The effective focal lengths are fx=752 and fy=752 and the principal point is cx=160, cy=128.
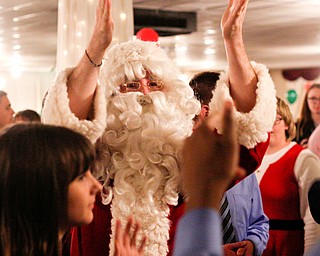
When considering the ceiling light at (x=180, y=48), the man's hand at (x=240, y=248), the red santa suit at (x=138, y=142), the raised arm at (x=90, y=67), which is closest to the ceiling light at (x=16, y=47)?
the ceiling light at (x=180, y=48)

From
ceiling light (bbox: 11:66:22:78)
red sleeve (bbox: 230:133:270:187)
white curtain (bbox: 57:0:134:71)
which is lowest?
red sleeve (bbox: 230:133:270:187)

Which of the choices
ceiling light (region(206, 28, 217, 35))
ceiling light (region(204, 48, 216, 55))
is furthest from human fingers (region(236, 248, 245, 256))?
ceiling light (region(204, 48, 216, 55))

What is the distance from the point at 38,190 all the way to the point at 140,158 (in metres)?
0.95

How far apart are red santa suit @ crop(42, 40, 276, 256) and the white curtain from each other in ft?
8.92

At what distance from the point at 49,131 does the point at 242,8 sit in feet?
2.81

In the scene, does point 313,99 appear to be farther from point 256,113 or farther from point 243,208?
point 256,113

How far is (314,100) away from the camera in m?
5.75

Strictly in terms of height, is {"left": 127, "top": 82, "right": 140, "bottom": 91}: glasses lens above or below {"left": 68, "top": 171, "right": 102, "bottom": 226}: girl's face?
above

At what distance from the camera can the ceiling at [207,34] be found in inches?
365

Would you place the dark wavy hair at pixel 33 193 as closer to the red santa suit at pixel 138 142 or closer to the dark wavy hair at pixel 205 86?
the red santa suit at pixel 138 142

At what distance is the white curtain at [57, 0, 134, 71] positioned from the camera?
17.4 ft

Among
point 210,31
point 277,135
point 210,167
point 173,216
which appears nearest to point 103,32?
point 173,216

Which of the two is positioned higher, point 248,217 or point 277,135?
point 277,135

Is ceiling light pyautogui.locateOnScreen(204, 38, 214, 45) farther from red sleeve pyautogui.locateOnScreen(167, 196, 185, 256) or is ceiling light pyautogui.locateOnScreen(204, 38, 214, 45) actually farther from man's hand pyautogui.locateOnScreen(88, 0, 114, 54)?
man's hand pyautogui.locateOnScreen(88, 0, 114, 54)
